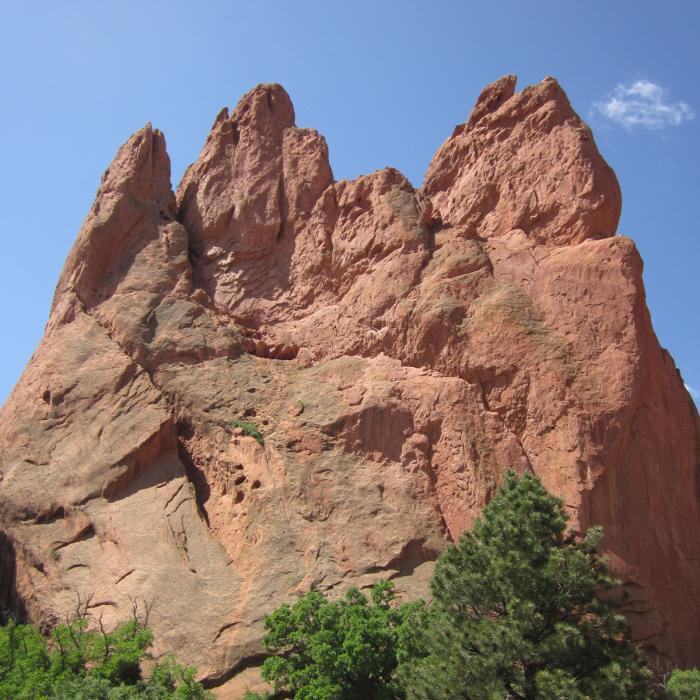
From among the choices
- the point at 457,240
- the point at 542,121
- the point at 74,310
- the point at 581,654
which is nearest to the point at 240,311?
the point at 74,310

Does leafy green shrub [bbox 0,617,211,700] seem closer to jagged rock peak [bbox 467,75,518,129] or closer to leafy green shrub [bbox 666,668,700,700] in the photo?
leafy green shrub [bbox 666,668,700,700]

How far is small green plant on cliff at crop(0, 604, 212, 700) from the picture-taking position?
1977 centimetres

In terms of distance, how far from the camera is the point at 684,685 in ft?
62.6

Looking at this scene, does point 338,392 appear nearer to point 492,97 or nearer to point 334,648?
point 334,648

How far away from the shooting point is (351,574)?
23.2 meters

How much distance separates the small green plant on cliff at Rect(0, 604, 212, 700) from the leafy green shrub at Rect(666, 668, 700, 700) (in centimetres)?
1054

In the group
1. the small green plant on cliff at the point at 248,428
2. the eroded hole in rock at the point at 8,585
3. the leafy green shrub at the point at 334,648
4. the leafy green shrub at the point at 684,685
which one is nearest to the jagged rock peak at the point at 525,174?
the small green plant on cliff at the point at 248,428

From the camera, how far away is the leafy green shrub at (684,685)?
17922 mm

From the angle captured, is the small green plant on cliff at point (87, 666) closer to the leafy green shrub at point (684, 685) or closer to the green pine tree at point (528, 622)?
the green pine tree at point (528, 622)

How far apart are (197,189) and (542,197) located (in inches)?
553

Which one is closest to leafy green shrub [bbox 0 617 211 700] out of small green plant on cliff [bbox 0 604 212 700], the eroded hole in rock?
small green plant on cliff [bbox 0 604 212 700]

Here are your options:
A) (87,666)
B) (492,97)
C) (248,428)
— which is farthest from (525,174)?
(87,666)

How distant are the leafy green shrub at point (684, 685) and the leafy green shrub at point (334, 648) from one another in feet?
19.5

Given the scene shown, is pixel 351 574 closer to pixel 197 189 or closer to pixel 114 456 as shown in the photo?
pixel 114 456
